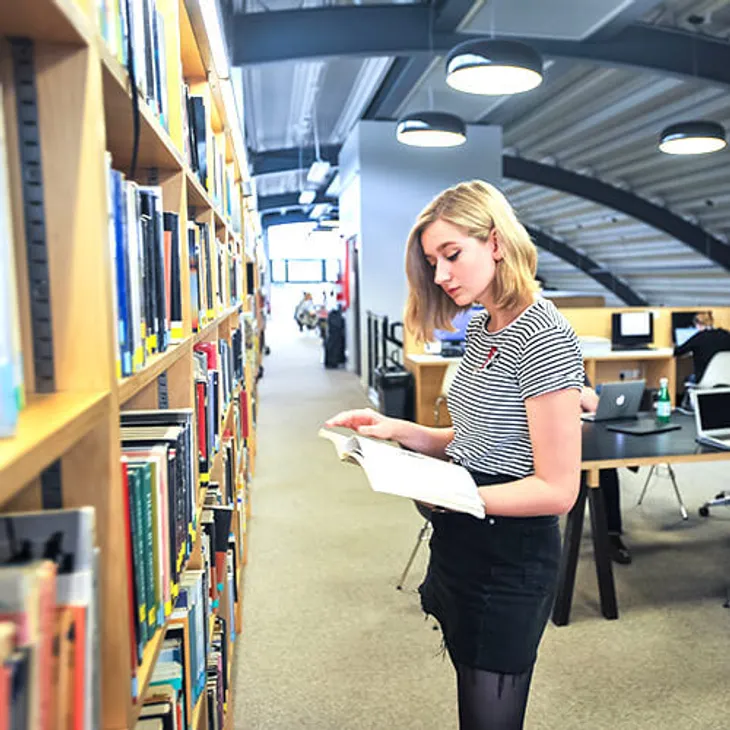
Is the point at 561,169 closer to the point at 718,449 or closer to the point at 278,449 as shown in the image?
the point at 278,449

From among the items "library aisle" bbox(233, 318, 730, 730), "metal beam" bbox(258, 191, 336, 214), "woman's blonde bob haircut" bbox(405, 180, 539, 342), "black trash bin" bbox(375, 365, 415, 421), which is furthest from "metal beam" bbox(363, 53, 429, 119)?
"metal beam" bbox(258, 191, 336, 214)

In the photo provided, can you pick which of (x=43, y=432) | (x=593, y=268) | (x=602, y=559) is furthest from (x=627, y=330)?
(x=593, y=268)

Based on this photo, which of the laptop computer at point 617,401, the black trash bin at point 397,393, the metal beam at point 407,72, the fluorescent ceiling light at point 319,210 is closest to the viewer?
the laptop computer at point 617,401

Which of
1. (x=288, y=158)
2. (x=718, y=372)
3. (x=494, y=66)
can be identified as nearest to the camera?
(x=494, y=66)

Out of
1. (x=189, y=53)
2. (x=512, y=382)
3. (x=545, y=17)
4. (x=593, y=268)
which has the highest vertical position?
(x=545, y=17)

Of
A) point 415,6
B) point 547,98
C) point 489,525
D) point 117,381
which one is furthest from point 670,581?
point 547,98

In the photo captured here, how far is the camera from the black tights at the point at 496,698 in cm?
150

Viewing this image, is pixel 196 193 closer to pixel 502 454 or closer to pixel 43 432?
pixel 502 454

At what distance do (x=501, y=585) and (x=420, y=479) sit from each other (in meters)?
0.32

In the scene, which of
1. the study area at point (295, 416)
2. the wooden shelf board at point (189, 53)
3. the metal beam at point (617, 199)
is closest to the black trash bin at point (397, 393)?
the study area at point (295, 416)

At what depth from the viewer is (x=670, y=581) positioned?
3.47 meters

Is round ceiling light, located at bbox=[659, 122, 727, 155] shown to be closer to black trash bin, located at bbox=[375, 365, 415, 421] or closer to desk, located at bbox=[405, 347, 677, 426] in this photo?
desk, located at bbox=[405, 347, 677, 426]

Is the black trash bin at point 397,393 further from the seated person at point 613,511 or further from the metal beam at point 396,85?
the seated person at point 613,511

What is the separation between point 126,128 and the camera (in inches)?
44.4
